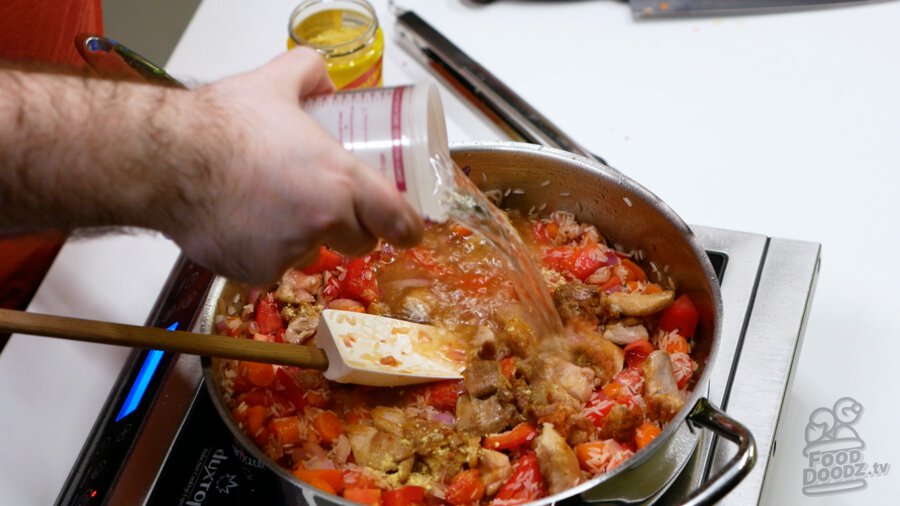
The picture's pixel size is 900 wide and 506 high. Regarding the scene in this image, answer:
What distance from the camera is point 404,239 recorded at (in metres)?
1.03

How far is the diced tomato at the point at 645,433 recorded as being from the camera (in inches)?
50.1

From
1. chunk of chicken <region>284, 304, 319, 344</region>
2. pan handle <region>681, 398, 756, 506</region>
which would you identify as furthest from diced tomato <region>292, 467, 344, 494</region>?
pan handle <region>681, 398, 756, 506</region>

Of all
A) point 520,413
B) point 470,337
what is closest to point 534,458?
point 520,413

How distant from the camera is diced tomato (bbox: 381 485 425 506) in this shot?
126 centimetres

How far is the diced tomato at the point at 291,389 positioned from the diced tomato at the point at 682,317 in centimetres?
61

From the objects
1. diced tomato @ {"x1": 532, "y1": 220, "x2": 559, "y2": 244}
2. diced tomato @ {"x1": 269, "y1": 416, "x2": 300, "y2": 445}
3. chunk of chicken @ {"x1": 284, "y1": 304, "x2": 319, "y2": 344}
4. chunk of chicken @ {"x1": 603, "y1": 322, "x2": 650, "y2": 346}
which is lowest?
diced tomato @ {"x1": 269, "y1": 416, "x2": 300, "y2": 445}

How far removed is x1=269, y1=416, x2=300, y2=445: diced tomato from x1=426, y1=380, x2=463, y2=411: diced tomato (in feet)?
0.70

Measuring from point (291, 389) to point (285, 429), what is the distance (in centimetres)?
10

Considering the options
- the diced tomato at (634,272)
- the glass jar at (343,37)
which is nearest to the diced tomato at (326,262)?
the glass jar at (343,37)

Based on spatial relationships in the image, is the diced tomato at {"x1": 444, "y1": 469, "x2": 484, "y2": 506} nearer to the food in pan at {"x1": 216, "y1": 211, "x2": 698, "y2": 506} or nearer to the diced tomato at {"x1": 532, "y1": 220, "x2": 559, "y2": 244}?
the food in pan at {"x1": 216, "y1": 211, "x2": 698, "y2": 506}

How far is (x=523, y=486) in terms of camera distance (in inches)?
49.7

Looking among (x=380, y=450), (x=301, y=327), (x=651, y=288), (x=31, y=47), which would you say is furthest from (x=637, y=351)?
(x=31, y=47)

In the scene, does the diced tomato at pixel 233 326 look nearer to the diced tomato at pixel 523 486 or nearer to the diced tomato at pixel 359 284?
the diced tomato at pixel 359 284

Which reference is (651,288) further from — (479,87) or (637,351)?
(479,87)
